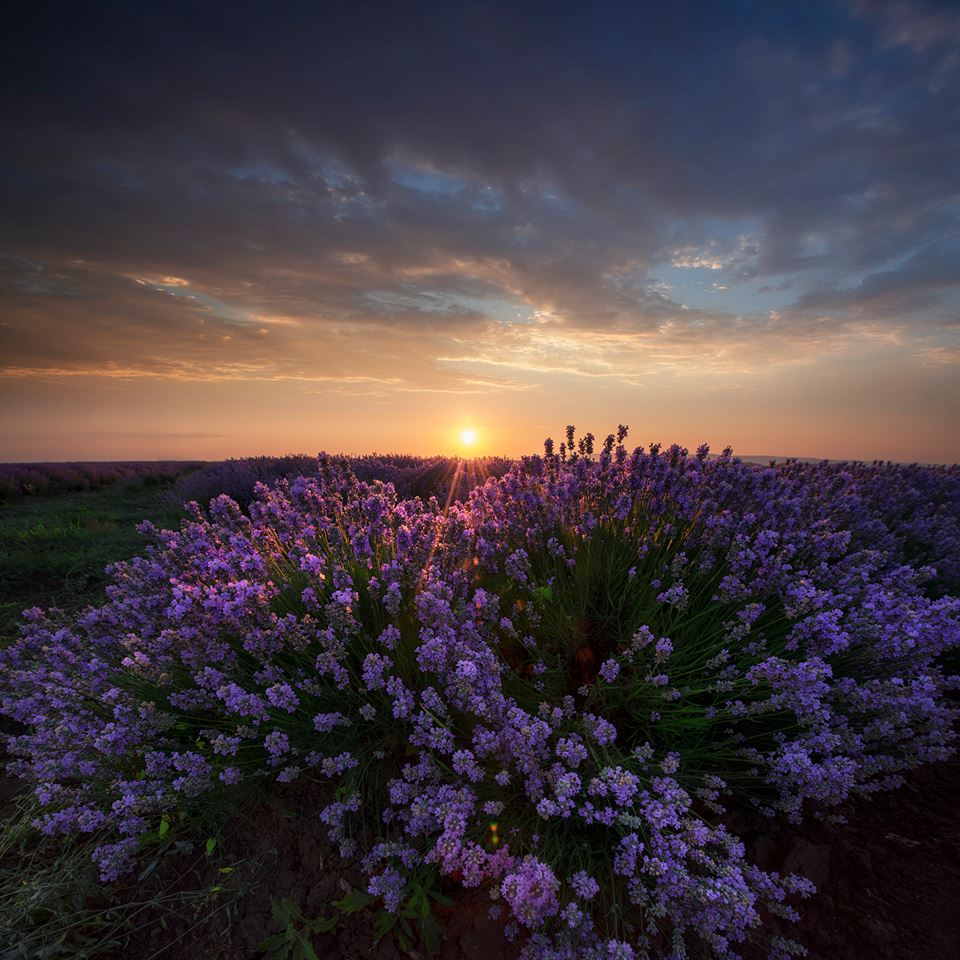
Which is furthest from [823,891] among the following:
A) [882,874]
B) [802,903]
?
[882,874]

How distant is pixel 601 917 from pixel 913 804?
1.67m

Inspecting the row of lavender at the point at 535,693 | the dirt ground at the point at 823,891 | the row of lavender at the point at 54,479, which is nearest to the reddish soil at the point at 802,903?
the dirt ground at the point at 823,891

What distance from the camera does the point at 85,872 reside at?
6.27 feet

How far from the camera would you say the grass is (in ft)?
15.7

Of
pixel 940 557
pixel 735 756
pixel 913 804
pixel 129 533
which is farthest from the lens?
pixel 129 533

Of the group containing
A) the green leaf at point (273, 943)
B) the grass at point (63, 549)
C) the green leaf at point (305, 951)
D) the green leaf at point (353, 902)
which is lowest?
the green leaf at point (273, 943)

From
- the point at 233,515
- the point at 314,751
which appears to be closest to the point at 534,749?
the point at 314,751

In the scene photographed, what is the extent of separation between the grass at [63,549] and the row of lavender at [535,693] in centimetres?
216

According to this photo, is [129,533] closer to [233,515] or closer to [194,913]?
[233,515]

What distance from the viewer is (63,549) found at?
6.40 metres

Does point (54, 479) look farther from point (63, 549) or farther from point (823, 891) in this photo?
point (823, 891)

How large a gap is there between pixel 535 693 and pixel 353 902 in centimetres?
106

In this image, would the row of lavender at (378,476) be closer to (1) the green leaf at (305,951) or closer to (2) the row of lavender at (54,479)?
(2) the row of lavender at (54,479)

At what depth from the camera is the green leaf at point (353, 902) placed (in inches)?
69.0
